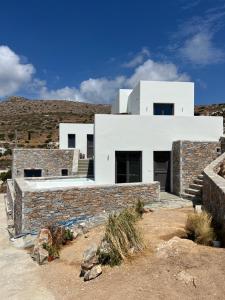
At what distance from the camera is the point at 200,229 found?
8.66m

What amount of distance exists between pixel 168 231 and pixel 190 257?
2462 millimetres

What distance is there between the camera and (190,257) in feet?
24.9

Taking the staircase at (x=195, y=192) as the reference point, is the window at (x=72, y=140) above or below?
above

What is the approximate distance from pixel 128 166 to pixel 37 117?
67.4 metres

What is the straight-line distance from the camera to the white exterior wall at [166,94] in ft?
64.7

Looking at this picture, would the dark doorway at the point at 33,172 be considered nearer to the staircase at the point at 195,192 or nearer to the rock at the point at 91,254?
the staircase at the point at 195,192

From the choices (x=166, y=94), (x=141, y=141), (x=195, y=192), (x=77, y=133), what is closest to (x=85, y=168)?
(x=141, y=141)

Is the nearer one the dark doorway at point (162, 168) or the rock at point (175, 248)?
the rock at point (175, 248)

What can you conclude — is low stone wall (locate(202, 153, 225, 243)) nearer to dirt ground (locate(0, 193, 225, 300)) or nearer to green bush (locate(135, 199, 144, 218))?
dirt ground (locate(0, 193, 225, 300))

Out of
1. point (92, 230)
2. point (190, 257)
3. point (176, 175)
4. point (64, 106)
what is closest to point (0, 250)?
point (92, 230)

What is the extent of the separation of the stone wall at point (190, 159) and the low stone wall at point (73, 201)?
1783mm

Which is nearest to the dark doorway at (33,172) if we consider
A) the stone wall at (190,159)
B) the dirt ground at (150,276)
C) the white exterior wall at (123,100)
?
the white exterior wall at (123,100)

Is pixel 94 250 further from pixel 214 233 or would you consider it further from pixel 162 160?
pixel 162 160

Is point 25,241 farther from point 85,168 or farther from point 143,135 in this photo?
point 85,168
